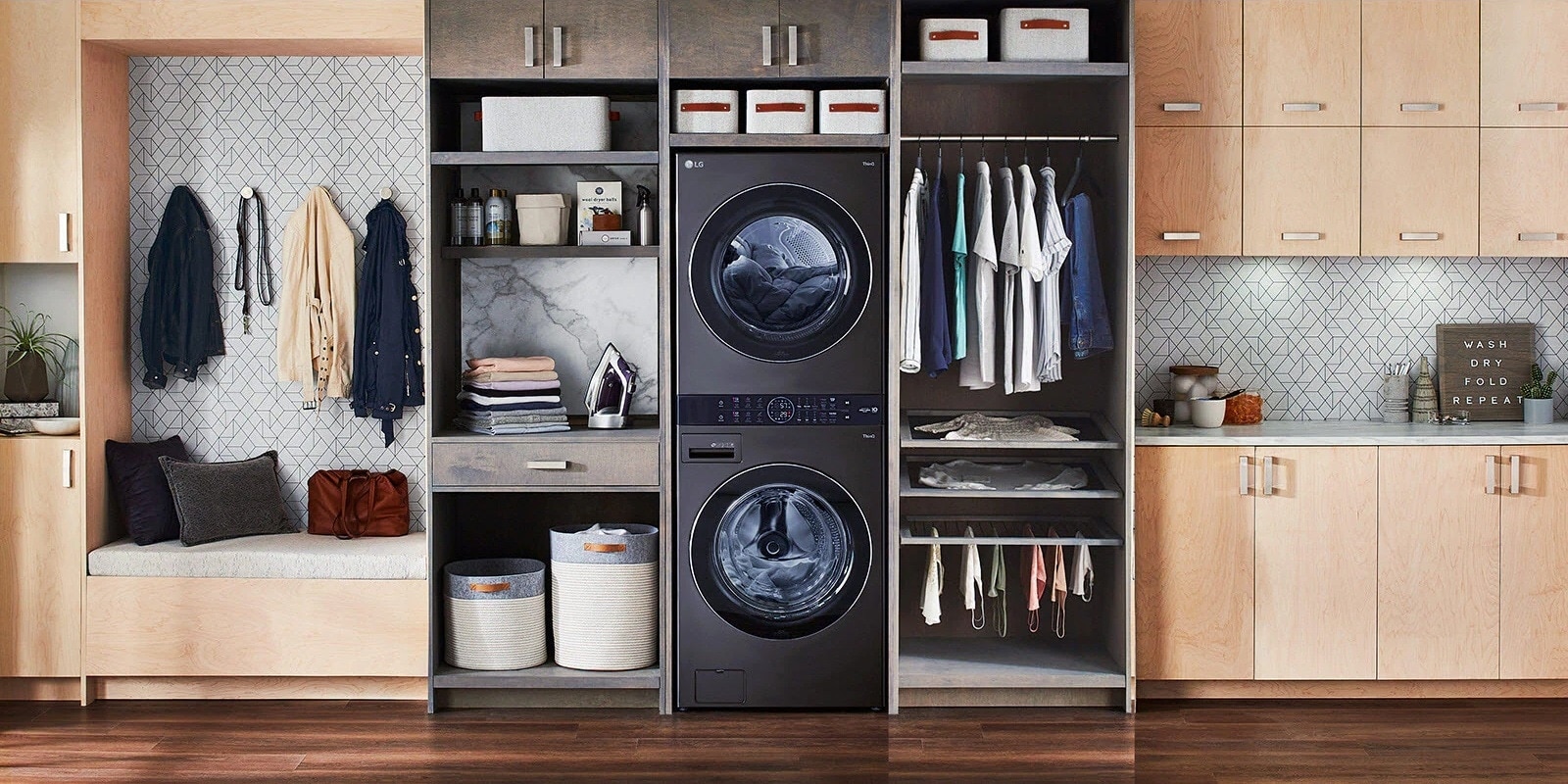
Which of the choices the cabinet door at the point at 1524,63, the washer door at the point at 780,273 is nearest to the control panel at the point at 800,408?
the washer door at the point at 780,273

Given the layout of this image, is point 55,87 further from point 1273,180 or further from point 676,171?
point 1273,180

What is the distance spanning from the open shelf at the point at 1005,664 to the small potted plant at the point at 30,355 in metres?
2.93

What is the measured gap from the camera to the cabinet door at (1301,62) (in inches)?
157

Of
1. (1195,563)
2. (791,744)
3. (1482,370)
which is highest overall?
(1482,370)

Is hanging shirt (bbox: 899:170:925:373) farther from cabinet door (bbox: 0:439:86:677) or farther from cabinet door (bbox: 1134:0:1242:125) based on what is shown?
cabinet door (bbox: 0:439:86:677)

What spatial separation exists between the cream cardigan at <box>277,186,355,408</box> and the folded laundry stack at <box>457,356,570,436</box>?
577 millimetres

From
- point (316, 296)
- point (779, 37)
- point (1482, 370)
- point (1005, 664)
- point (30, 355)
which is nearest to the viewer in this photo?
point (779, 37)

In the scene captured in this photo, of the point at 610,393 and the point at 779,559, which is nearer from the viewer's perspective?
the point at 779,559

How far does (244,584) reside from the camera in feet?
12.8

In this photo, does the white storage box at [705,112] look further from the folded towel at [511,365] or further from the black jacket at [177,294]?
the black jacket at [177,294]

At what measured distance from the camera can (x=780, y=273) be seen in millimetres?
3797

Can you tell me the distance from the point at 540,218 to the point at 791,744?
1.77 m

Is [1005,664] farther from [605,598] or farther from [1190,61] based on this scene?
[1190,61]

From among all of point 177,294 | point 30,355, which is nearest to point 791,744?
point 177,294
